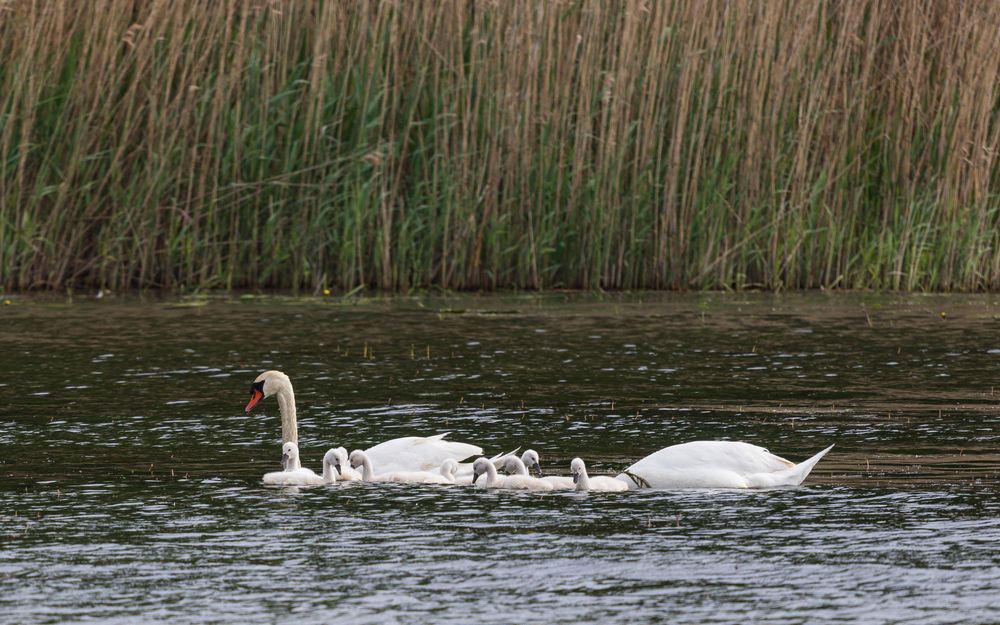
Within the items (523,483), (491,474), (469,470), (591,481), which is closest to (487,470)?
(491,474)

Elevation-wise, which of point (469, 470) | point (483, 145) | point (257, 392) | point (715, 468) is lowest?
point (469, 470)

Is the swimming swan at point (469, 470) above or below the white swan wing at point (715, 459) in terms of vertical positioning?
below

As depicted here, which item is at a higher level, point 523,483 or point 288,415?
point 288,415

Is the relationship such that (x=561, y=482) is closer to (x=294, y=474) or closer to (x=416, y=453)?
(x=416, y=453)

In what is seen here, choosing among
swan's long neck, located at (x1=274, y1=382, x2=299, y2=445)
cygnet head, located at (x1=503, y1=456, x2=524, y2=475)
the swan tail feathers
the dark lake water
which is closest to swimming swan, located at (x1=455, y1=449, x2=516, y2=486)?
cygnet head, located at (x1=503, y1=456, x2=524, y2=475)

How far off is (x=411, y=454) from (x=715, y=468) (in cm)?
135

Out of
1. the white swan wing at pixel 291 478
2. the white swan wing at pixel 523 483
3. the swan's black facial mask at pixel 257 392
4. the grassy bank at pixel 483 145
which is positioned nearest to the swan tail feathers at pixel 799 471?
the white swan wing at pixel 523 483

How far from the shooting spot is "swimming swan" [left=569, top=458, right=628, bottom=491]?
7.52 meters

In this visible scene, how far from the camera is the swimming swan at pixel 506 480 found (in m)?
7.64

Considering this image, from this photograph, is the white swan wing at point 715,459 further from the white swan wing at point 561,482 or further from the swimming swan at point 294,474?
the swimming swan at point 294,474

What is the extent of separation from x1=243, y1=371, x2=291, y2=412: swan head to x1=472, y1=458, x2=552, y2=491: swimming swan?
1498mm

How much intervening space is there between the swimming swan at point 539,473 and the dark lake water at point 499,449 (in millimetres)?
136

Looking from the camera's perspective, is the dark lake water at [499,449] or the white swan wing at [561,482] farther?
the white swan wing at [561,482]

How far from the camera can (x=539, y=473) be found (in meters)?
8.04
